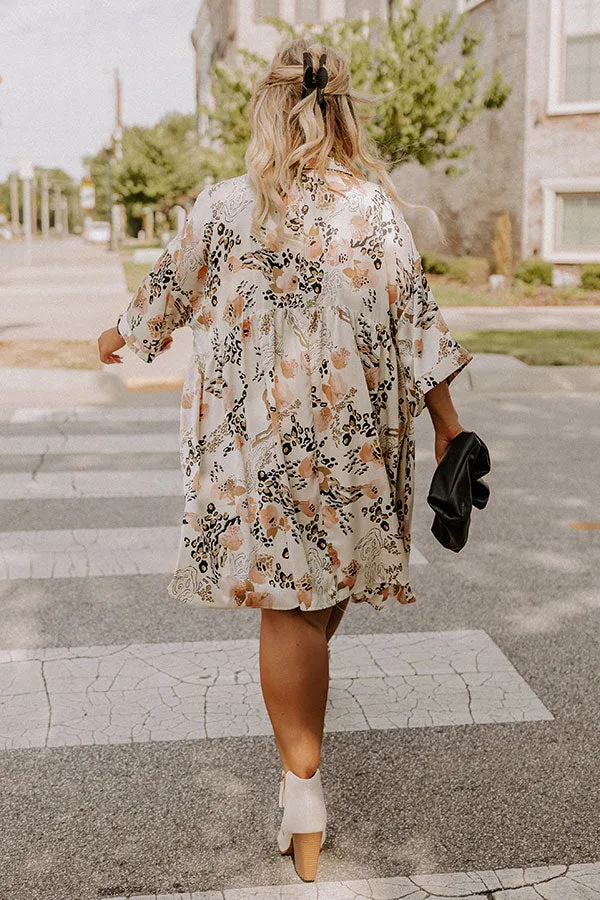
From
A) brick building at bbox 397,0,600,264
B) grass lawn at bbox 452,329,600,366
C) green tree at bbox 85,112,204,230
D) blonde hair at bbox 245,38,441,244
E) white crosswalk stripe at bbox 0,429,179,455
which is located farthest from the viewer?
green tree at bbox 85,112,204,230

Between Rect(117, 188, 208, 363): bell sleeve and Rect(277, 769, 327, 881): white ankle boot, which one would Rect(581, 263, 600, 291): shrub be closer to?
Rect(117, 188, 208, 363): bell sleeve

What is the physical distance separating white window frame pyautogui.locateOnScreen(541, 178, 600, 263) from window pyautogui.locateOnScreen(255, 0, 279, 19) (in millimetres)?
21011

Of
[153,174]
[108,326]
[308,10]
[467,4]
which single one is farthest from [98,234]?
[108,326]

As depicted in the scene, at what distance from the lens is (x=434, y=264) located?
2633 cm

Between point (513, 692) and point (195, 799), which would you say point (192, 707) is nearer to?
point (195, 799)

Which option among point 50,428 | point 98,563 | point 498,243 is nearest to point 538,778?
point 98,563

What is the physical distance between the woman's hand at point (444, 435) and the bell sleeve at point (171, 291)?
26.7 inches

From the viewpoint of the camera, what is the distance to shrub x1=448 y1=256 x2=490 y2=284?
2455 centimetres

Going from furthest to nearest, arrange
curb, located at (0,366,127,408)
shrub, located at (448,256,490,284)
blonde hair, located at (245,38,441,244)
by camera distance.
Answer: shrub, located at (448,256,490,284) → curb, located at (0,366,127,408) → blonde hair, located at (245,38,441,244)

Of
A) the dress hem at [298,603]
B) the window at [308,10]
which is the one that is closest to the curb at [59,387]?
the dress hem at [298,603]

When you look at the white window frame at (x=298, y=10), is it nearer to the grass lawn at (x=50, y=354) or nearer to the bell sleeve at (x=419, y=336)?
the grass lawn at (x=50, y=354)

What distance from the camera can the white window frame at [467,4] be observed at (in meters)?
25.3

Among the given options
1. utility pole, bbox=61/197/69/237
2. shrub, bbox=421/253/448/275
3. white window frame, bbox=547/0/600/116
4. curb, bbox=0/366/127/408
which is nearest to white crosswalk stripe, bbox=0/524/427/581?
curb, bbox=0/366/127/408

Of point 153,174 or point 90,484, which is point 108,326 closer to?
point 90,484
